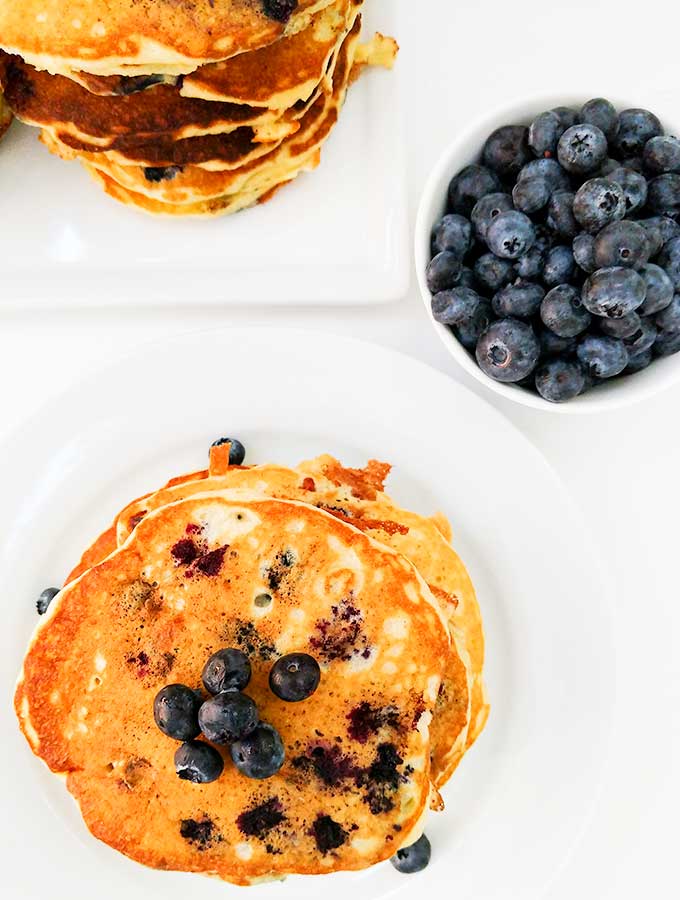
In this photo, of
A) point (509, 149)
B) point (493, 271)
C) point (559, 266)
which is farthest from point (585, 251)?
point (509, 149)

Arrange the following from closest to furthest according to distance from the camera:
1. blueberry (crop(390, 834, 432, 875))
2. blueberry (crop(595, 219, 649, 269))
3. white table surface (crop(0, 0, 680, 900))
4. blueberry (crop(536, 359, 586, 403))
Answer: blueberry (crop(595, 219, 649, 269)) < blueberry (crop(536, 359, 586, 403)) < blueberry (crop(390, 834, 432, 875)) < white table surface (crop(0, 0, 680, 900))

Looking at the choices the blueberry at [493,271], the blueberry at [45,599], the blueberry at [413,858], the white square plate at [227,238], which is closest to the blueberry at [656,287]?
the blueberry at [493,271]

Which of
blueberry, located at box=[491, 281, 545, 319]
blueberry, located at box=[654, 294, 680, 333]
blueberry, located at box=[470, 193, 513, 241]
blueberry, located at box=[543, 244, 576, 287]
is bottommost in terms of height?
blueberry, located at box=[654, 294, 680, 333]

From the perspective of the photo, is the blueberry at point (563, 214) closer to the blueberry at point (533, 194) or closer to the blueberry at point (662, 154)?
the blueberry at point (533, 194)

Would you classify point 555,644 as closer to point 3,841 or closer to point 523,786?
point 523,786

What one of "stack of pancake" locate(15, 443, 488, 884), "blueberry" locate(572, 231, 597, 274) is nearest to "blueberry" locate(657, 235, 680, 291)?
"blueberry" locate(572, 231, 597, 274)

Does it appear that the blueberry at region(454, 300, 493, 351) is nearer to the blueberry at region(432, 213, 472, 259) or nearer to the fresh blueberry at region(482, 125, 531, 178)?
the blueberry at region(432, 213, 472, 259)
